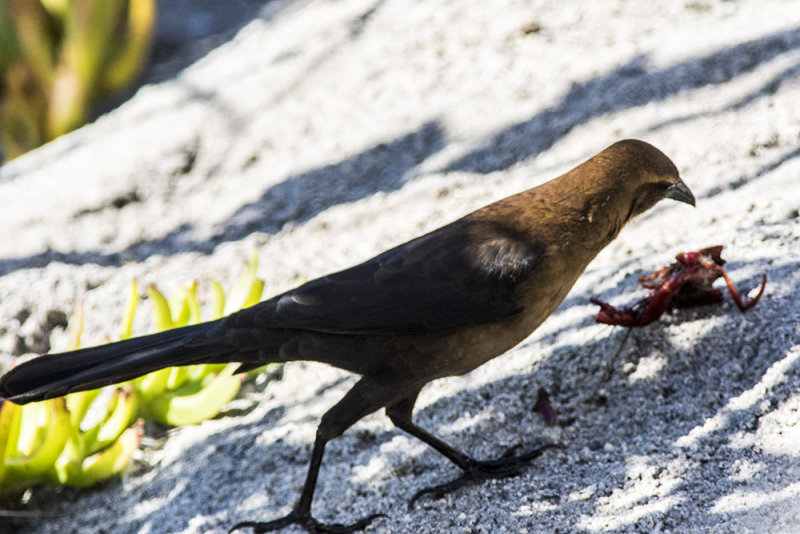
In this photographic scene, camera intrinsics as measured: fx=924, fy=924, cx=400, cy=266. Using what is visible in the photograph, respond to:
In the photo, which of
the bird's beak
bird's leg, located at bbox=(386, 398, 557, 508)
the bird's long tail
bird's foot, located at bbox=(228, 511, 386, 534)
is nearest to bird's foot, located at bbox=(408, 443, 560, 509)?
bird's leg, located at bbox=(386, 398, 557, 508)

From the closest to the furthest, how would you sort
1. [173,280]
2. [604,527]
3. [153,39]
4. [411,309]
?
1. [604,527]
2. [411,309]
3. [173,280]
4. [153,39]

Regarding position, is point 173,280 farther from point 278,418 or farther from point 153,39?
point 153,39

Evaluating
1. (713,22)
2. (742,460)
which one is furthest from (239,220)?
(742,460)

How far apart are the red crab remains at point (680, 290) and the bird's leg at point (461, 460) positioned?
1.74 ft

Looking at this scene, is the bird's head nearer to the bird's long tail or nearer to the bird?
the bird

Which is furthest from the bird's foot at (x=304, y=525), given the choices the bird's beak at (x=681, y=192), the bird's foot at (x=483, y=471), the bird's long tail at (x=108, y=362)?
the bird's beak at (x=681, y=192)

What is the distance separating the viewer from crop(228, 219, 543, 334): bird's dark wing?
2945 mm

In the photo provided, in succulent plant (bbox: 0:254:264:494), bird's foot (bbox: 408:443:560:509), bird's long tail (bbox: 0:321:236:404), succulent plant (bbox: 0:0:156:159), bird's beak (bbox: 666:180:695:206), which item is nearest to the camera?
bird's long tail (bbox: 0:321:236:404)

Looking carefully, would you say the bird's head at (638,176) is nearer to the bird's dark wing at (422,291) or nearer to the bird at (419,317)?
the bird at (419,317)

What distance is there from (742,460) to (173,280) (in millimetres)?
3008

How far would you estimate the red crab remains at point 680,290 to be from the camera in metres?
3.19

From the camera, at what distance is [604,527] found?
261 centimetres

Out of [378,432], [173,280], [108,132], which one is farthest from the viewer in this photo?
[108,132]

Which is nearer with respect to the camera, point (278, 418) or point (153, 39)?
point (278, 418)
